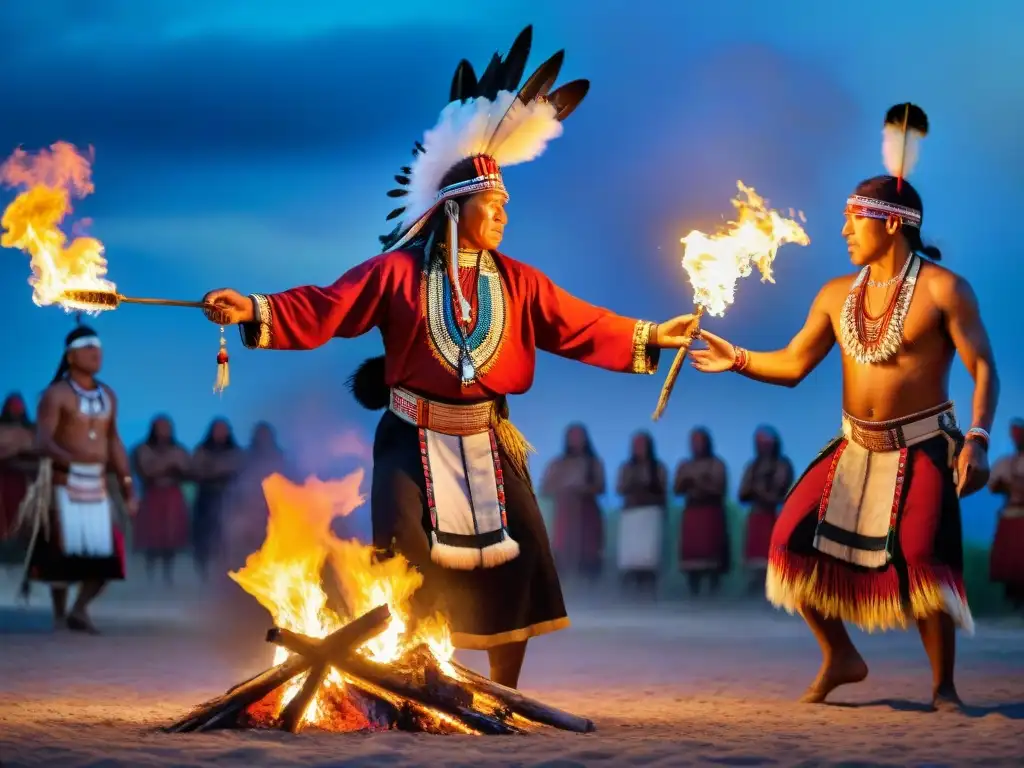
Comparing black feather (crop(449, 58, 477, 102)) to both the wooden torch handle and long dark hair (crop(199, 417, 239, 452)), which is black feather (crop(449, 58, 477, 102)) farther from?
long dark hair (crop(199, 417, 239, 452))

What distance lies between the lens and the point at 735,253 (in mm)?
5730

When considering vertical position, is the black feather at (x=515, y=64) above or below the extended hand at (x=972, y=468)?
above

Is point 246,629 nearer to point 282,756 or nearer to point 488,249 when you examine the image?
point 488,249

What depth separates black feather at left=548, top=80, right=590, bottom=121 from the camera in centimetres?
574

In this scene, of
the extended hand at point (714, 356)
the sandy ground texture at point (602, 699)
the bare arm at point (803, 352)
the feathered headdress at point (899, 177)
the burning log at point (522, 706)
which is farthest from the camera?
the bare arm at point (803, 352)

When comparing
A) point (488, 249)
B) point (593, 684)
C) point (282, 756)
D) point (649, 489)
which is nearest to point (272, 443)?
point (649, 489)

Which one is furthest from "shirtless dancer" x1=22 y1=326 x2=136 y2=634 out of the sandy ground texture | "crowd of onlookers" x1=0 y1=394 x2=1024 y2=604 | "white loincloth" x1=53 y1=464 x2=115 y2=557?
"crowd of onlookers" x1=0 y1=394 x2=1024 y2=604

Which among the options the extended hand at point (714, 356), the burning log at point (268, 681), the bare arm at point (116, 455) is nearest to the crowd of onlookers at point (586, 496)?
the bare arm at point (116, 455)

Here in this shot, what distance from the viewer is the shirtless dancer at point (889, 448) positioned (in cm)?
578

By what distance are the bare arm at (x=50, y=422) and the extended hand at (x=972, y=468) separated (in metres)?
5.25

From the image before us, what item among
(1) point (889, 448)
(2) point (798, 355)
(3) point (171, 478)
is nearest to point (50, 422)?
(2) point (798, 355)

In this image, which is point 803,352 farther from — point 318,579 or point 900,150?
point 318,579

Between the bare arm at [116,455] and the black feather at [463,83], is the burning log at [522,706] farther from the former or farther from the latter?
the bare arm at [116,455]

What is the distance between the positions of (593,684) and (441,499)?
1.94 meters
